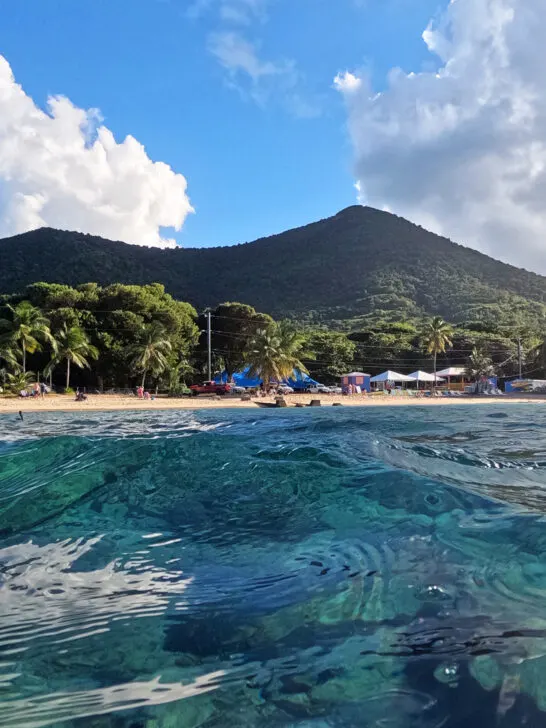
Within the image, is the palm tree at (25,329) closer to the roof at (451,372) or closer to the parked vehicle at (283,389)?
the parked vehicle at (283,389)

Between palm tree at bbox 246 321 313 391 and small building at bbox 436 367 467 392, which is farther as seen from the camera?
small building at bbox 436 367 467 392

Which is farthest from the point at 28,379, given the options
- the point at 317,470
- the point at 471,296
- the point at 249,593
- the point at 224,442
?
the point at 471,296

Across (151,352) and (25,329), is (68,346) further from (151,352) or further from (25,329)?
(151,352)

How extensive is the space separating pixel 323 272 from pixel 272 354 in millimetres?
75606

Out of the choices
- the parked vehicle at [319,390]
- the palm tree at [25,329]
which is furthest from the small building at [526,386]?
the palm tree at [25,329]

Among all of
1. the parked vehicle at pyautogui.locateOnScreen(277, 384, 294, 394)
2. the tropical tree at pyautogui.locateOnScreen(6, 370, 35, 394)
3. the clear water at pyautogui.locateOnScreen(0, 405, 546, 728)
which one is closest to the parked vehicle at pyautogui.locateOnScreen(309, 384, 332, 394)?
the parked vehicle at pyautogui.locateOnScreen(277, 384, 294, 394)

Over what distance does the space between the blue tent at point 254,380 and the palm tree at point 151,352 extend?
5751 mm

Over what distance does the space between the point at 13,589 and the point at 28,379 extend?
34.9 meters

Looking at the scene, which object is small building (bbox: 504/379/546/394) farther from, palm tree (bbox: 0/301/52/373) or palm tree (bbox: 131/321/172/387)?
palm tree (bbox: 0/301/52/373)

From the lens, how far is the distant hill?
290ft

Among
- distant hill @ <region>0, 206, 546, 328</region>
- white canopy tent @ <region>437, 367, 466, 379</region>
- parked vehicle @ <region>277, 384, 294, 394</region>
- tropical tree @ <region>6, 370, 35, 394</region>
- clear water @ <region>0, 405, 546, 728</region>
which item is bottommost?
clear water @ <region>0, 405, 546, 728</region>

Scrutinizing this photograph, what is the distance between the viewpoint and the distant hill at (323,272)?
3479 inches

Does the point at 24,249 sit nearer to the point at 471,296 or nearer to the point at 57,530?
the point at 471,296

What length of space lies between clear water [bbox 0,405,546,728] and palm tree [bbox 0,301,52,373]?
30372 mm
